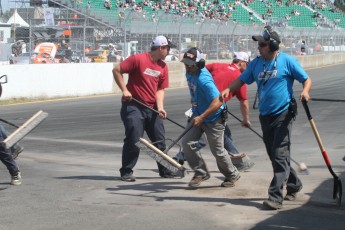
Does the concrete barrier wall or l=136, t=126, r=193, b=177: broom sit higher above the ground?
l=136, t=126, r=193, b=177: broom

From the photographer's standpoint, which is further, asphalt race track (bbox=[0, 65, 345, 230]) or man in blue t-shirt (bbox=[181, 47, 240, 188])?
man in blue t-shirt (bbox=[181, 47, 240, 188])

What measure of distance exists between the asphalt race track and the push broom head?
0.19 metres

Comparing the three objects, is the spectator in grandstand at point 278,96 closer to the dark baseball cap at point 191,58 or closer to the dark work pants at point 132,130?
the dark baseball cap at point 191,58

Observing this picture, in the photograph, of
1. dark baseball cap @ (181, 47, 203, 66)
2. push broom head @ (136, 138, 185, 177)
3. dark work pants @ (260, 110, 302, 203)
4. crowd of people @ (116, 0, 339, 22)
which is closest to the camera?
dark work pants @ (260, 110, 302, 203)

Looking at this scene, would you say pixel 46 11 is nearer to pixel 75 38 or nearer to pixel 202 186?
pixel 75 38

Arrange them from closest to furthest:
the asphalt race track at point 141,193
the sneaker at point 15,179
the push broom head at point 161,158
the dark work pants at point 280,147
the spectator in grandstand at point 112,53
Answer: the asphalt race track at point 141,193 < the dark work pants at point 280,147 < the push broom head at point 161,158 < the sneaker at point 15,179 < the spectator in grandstand at point 112,53

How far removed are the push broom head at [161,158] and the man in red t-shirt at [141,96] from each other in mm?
421

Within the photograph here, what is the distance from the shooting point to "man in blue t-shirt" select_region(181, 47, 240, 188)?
769 cm

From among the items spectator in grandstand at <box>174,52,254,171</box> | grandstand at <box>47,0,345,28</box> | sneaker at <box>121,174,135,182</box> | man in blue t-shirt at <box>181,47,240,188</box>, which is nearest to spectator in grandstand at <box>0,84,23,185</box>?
sneaker at <box>121,174,135,182</box>

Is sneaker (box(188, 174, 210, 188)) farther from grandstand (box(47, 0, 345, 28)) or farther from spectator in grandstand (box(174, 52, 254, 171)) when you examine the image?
grandstand (box(47, 0, 345, 28))

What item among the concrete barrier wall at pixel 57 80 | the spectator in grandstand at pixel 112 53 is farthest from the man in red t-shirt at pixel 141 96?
the spectator in grandstand at pixel 112 53

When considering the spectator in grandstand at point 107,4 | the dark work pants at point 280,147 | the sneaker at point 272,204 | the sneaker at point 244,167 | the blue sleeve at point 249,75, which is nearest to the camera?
the sneaker at point 272,204

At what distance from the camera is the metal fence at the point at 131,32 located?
2394 cm

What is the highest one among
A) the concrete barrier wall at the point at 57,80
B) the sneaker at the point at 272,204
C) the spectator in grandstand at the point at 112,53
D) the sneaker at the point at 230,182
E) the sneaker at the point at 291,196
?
the sneaker at the point at 272,204
